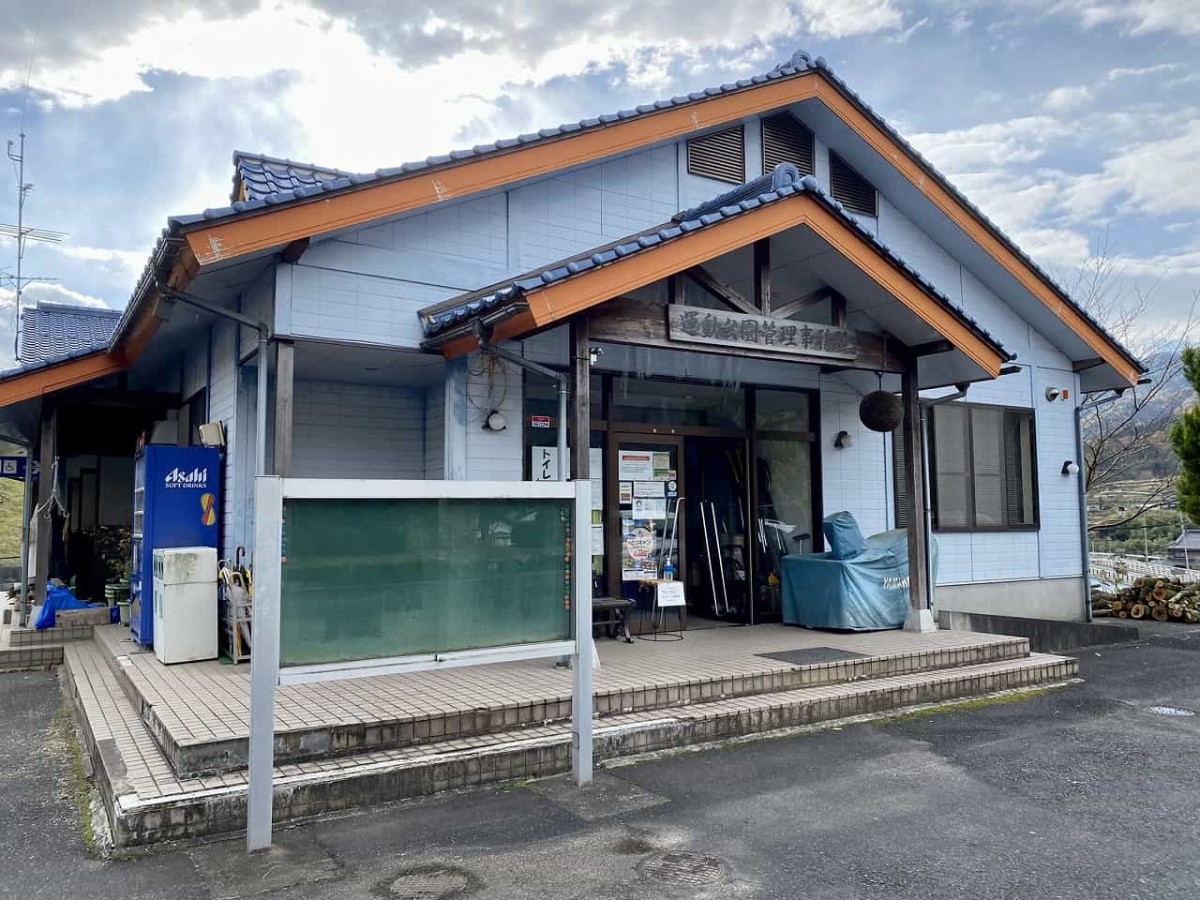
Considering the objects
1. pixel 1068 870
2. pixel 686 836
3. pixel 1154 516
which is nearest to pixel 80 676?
pixel 686 836

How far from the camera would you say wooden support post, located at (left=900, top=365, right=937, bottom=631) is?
824cm

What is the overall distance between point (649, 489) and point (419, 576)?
4242 millimetres

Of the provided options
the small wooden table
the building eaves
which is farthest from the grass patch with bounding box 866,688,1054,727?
the building eaves

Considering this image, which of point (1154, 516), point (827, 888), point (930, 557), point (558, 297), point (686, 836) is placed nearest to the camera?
point (827, 888)

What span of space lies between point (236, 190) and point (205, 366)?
1.78m

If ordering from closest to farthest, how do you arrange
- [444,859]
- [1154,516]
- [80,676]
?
[444,859] < [80,676] < [1154,516]

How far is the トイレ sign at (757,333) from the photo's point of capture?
666 cm

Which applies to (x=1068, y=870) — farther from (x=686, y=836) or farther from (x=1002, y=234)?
(x=1002, y=234)

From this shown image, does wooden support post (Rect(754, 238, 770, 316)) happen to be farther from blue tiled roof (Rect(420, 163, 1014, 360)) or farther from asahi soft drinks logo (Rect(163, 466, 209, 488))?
asahi soft drinks logo (Rect(163, 466, 209, 488))

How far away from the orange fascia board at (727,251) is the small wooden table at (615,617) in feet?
8.55

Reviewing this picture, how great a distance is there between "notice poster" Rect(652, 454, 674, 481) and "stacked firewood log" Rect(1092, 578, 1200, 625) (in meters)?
7.87

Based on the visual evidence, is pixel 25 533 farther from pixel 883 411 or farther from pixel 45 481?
pixel 883 411

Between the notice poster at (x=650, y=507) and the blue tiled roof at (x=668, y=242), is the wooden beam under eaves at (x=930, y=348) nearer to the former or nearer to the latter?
the blue tiled roof at (x=668, y=242)

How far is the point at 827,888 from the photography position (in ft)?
11.6
